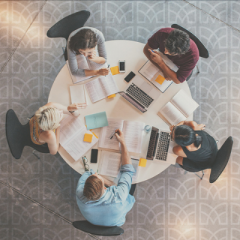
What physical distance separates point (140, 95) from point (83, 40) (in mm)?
814

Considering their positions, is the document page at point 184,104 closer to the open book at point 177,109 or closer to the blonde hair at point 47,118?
the open book at point 177,109

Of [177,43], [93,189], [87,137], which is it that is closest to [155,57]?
[177,43]

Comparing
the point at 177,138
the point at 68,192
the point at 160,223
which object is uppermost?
the point at 177,138

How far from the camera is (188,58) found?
2.42 meters

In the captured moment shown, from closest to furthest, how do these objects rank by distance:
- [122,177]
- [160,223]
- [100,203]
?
[100,203], [122,177], [160,223]

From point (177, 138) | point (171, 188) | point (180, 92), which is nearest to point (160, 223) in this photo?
point (171, 188)

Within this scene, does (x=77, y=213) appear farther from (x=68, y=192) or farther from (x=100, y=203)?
(x=100, y=203)

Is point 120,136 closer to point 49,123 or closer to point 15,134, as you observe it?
point 49,123

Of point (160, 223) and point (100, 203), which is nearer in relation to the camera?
point (100, 203)

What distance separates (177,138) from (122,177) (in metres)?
0.67

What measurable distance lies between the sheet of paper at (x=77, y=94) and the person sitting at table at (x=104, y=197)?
1.97 feet

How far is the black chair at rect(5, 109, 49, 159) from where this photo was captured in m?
2.36

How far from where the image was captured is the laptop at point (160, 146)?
2455 mm

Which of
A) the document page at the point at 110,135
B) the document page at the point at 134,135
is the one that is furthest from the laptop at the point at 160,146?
the document page at the point at 110,135
